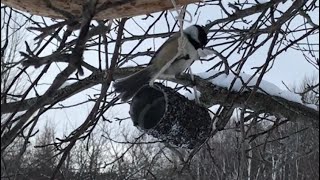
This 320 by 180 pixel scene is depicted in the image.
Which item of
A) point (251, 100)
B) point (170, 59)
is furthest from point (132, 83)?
point (251, 100)

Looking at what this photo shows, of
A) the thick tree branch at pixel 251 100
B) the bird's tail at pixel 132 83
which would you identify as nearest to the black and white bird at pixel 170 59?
the bird's tail at pixel 132 83

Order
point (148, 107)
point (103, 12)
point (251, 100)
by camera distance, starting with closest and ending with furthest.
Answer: point (103, 12) < point (148, 107) < point (251, 100)

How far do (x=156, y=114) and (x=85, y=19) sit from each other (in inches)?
21.2

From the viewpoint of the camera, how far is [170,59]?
0.96 meters

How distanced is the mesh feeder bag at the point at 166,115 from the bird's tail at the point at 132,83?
0.13ft

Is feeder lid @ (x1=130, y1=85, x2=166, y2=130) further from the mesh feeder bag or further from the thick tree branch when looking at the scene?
the thick tree branch

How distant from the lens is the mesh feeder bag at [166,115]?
3.46ft

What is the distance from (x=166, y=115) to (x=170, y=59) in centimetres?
14

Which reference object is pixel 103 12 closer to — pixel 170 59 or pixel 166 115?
pixel 170 59

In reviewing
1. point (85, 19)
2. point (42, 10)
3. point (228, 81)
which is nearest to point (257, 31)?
point (228, 81)

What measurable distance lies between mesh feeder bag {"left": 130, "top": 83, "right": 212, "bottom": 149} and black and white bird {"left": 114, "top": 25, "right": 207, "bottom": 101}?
0.05 m

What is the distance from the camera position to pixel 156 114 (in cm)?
107

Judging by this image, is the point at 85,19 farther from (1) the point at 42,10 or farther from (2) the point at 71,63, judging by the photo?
(1) the point at 42,10

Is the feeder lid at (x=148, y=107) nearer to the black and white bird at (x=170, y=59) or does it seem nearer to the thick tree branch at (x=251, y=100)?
the black and white bird at (x=170, y=59)
